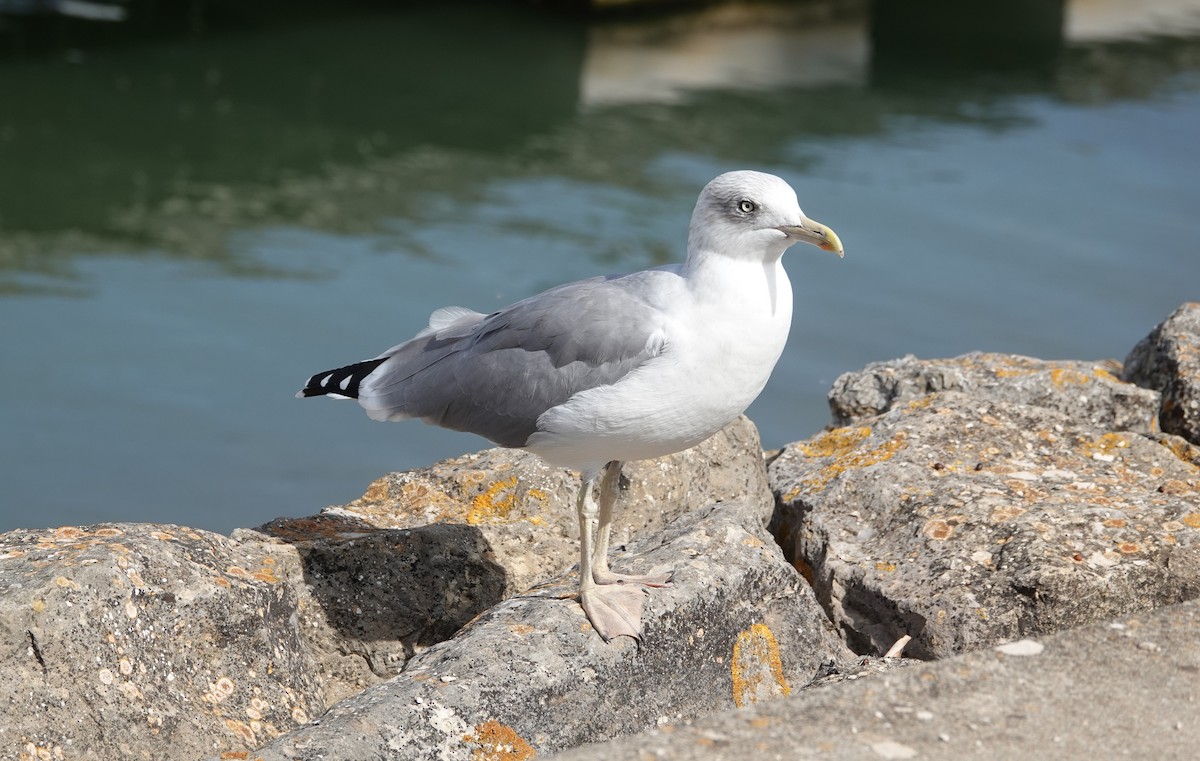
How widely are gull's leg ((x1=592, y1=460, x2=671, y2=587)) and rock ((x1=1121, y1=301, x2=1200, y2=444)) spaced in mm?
2362

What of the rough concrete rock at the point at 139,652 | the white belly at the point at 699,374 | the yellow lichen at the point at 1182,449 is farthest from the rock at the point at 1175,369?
the rough concrete rock at the point at 139,652

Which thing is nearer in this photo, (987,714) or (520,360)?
(987,714)

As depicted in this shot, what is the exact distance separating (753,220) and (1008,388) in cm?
223

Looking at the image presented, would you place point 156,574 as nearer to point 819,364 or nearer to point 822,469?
point 822,469

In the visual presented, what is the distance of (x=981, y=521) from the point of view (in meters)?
4.36

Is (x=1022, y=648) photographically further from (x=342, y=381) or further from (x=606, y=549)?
(x=342, y=381)

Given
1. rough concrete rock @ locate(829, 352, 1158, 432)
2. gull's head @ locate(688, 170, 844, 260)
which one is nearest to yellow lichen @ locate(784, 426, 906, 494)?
rough concrete rock @ locate(829, 352, 1158, 432)

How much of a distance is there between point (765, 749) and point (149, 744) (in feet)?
5.50

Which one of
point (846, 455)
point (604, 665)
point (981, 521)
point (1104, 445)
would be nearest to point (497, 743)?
point (604, 665)

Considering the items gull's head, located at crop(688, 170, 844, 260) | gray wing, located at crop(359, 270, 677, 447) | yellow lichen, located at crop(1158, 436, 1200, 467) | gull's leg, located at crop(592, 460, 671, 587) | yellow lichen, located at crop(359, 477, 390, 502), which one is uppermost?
gull's head, located at crop(688, 170, 844, 260)

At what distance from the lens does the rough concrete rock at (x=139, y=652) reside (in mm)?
3543

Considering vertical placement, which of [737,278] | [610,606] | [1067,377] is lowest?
[610,606]

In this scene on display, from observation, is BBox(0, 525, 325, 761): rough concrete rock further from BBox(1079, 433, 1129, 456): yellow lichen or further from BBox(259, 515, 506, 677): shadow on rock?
BBox(1079, 433, 1129, 456): yellow lichen

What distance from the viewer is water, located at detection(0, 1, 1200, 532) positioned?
320 inches
